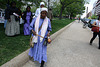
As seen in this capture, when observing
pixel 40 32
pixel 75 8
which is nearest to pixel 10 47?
pixel 40 32

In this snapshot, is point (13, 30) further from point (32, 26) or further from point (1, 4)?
point (1, 4)

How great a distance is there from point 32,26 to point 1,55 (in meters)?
1.36

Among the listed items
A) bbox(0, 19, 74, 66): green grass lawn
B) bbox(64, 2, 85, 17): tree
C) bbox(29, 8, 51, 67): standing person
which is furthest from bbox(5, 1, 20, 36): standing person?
bbox(64, 2, 85, 17): tree

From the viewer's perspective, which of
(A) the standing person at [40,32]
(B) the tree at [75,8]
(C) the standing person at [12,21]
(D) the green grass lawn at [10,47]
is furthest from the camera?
(B) the tree at [75,8]

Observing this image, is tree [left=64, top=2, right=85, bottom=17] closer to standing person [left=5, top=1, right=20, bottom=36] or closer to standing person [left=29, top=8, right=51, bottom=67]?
standing person [left=5, top=1, right=20, bottom=36]

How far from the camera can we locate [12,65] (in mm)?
2398

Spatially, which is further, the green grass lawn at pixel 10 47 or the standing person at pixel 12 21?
the standing person at pixel 12 21

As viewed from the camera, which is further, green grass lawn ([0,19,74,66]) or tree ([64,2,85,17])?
tree ([64,2,85,17])

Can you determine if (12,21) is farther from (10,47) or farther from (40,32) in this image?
(40,32)

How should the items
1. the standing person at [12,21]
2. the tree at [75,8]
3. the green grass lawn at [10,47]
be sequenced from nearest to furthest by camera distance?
the green grass lawn at [10,47] < the standing person at [12,21] < the tree at [75,8]

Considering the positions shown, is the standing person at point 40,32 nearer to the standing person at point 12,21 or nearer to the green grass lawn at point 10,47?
the green grass lawn at point 10,47

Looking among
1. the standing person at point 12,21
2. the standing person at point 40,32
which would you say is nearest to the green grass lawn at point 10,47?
the standing person at point 12,21

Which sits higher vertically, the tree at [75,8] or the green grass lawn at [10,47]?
the tree at [75,8]

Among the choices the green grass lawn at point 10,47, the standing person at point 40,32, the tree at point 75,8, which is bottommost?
the green grass lawn at point 10,47
